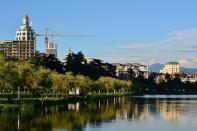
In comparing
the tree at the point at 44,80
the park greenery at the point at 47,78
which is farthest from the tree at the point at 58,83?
the tree at the point at 44,80

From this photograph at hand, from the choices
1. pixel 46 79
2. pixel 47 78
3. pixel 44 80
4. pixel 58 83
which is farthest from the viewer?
pixel 58 83

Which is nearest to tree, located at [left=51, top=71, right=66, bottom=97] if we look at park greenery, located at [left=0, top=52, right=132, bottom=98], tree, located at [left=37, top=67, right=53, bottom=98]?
park greenery, located at [left=0, top=52, right=132, bottom=98]

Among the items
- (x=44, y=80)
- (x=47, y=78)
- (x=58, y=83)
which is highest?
(x=47, y=78)

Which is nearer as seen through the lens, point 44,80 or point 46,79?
point 44,80

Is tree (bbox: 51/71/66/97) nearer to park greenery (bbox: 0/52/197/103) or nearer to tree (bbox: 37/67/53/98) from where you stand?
park greenery (bbox: 0/52/197/103)

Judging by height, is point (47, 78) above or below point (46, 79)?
above

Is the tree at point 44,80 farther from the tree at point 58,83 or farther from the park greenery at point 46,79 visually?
the tree at point 58,83

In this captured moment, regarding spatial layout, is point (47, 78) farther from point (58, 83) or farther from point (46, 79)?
point (58, 83)

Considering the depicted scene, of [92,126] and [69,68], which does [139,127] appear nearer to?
[92,126]

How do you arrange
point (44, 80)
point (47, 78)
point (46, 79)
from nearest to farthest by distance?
point (44, 80) → point (46, 79) → point (47, 78)

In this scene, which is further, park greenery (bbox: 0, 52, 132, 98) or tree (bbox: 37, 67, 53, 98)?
tree (bbox: 37, 67, 53, 98)

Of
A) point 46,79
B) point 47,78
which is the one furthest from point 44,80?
point 47,78

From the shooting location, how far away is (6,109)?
62875 millimetres

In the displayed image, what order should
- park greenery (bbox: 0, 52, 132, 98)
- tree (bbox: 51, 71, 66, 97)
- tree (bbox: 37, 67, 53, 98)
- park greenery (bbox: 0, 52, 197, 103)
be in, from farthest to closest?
tree (bbox: 51, 71, 66, 97)
tree (bbox: 37, 67, 53, 98)
park greenery (bbox: 0, 52, 197, 103)
park greenery (bbox: 0, 52, 132, 98)
